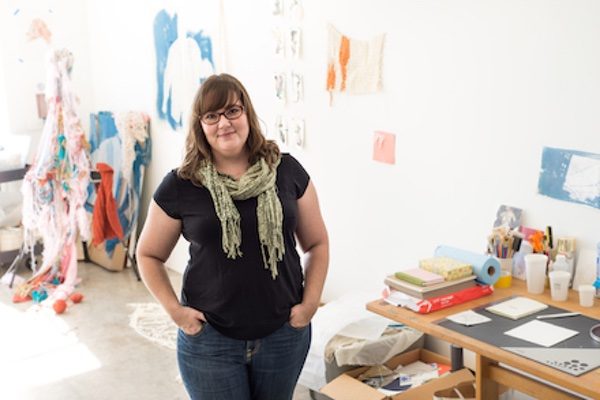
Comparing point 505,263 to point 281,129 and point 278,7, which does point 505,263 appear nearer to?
point 281,129

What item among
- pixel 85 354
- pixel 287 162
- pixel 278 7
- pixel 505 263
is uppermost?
pixel 278 7

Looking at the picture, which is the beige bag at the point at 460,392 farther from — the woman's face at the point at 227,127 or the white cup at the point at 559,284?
the woman's face at the point at 227,127

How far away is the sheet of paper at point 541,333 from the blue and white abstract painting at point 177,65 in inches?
103

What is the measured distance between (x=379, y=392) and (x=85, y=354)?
167cm

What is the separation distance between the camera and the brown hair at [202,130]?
197 centimetres

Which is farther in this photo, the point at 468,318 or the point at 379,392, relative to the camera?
the point at 379,392

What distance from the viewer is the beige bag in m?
2.54

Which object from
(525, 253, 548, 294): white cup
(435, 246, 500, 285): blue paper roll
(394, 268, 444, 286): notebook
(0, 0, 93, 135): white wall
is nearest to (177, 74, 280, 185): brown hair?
(394, 268, 444, 286): notebook

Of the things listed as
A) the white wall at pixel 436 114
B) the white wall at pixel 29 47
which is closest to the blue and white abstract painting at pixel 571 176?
the white wall at pixel 436 114

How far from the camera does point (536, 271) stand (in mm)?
2398

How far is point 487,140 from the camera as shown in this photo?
2.73m

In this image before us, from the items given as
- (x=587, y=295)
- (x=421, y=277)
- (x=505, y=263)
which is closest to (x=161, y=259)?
(x=421, y=277)

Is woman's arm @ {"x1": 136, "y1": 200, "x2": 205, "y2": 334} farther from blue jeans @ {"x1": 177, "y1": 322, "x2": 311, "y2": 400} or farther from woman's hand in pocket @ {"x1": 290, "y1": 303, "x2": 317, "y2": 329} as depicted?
woman's hand in pocket @ {"x1": 290, "y1": 303, "x2": 317, "y2": 329}

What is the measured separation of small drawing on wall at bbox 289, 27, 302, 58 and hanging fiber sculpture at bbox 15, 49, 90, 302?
1.60 metres
